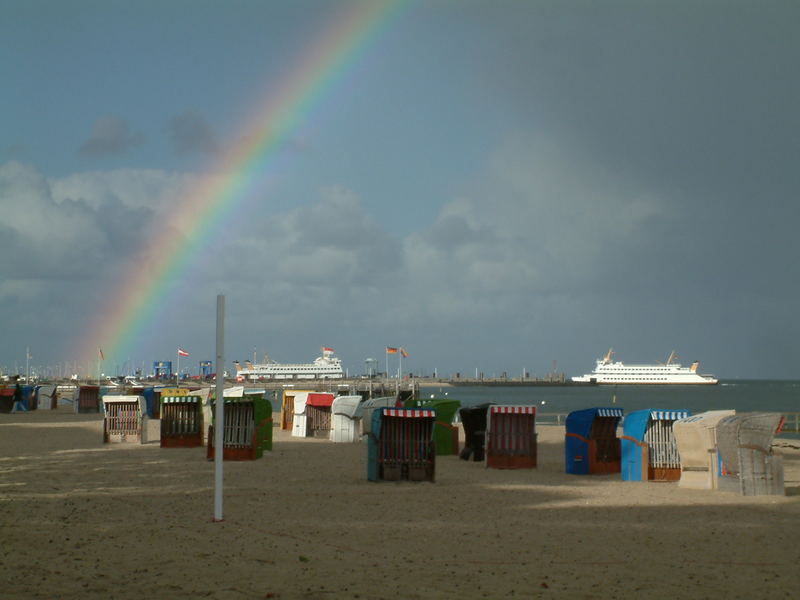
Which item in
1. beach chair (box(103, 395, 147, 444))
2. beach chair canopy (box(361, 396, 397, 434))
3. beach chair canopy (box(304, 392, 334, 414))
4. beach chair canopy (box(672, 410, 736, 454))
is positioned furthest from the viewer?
beach chair canopy (box(304, 392, 334, 414))

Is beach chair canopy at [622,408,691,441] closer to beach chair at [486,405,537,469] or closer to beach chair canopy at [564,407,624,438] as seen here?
beach chair canopy at [564,407,624,438]

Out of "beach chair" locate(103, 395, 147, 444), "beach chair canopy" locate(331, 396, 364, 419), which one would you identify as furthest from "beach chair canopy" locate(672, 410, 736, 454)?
"beach chair" locate(103, 395, 147, 444)

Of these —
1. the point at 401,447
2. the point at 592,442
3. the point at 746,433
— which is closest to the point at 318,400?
the point at 592,442

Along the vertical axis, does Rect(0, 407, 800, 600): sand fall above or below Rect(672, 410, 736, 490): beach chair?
below

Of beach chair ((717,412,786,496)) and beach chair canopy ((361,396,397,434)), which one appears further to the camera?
beach chair canopy ((361,396,397,434))

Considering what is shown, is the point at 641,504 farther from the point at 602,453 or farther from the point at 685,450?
the point at 602,453

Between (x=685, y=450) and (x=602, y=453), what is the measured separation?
3.91 metres

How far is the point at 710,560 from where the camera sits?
33.1ft

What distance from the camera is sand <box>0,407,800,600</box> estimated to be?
8.64 metres

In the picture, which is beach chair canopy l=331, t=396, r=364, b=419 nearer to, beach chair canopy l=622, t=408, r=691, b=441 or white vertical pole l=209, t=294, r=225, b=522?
beach chair canopy l=622, t=408, r=691, b=441

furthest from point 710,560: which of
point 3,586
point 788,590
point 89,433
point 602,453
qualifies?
point 89,433

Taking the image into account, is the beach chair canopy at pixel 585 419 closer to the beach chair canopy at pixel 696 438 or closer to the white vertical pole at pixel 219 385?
the beach chair canopy at pixel 696 438

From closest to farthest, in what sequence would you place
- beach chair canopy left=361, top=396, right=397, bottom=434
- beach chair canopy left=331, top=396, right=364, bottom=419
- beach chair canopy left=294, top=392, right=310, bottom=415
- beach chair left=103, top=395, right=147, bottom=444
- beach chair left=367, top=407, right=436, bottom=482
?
beach chair left=367, top=407, right=436, bottom=482, beach chair left=103, top=395, right=147, bottom=444, beach chair canopy left=331, top=396, right=364, bottom=419, beach chair canopy left=361, top=396, right=397, bottom=434, beach chair canopy left=294, top=392, right=310, bottom=415

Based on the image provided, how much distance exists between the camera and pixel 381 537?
11531 mm
